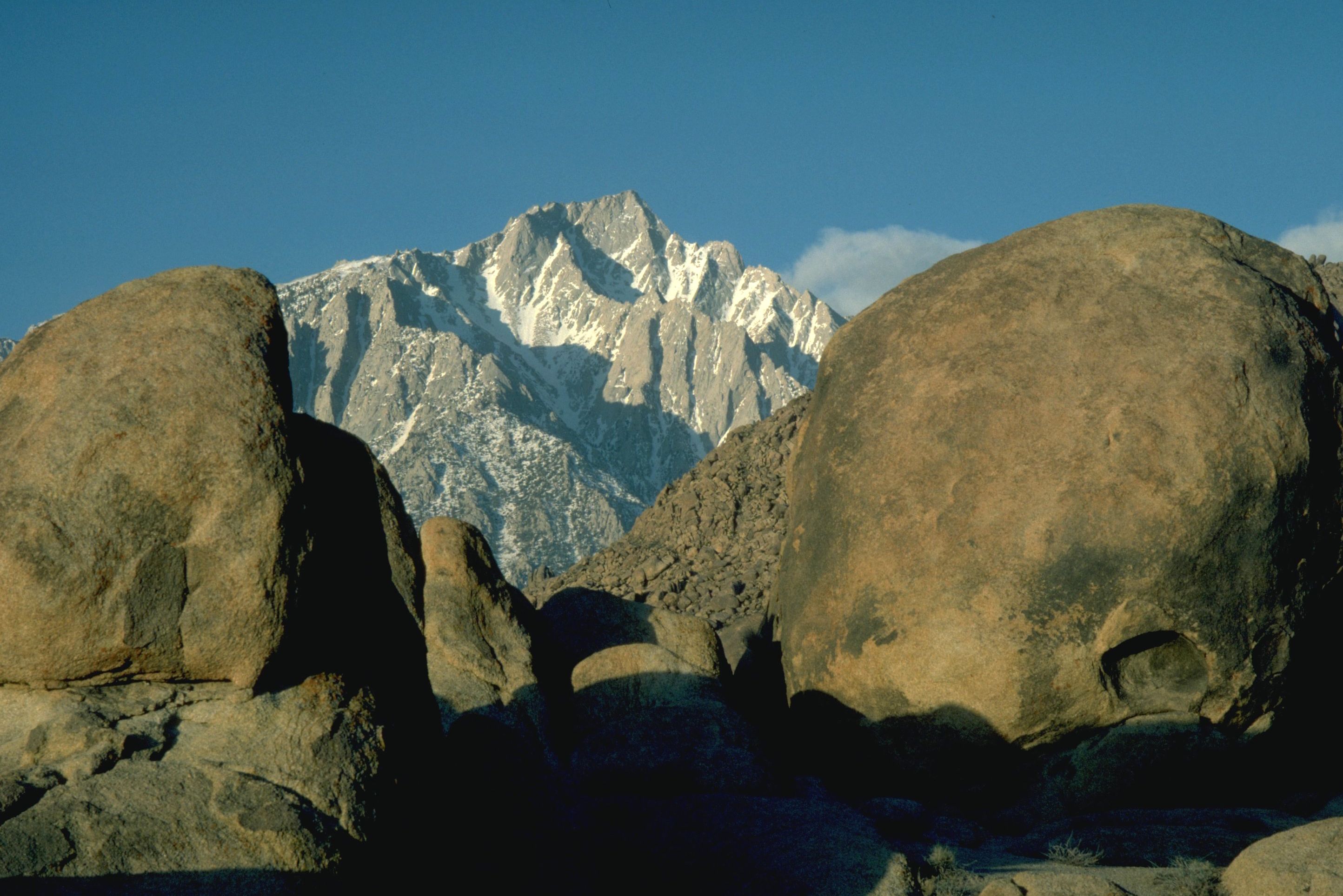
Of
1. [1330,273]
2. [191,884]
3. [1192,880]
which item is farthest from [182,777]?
[1330,273]

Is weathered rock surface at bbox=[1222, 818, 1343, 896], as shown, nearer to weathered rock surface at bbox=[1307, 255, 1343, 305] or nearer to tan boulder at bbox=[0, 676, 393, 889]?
tan boulder at bbox=[0, 676, 393, 889]

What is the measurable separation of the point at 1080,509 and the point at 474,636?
14.2 ft

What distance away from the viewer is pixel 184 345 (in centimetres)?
412

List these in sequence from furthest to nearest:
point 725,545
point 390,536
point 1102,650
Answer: point 725,545
point 1102,650
point 390,536

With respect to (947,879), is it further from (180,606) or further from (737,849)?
(180,606)

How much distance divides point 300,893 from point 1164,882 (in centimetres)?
360

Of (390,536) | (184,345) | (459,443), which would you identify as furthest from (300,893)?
(459,443)

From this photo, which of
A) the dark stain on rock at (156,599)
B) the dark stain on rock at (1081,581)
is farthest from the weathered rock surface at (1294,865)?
the dark stain on rock at (156,599)

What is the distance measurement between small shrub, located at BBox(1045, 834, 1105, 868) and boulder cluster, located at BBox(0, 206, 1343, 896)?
0.9 inches

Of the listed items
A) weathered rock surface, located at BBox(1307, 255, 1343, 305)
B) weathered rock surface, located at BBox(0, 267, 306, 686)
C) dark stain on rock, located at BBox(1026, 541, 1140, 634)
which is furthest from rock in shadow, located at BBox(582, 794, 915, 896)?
weathered rock surface, located at BBox(1307, 255, 1343, 305)

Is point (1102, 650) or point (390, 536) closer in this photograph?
point (390, 536)

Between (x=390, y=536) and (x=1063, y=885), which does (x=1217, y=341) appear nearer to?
(x=1063, y=885)

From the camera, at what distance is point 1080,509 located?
285 inches

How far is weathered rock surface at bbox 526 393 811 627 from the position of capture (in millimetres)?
16266
